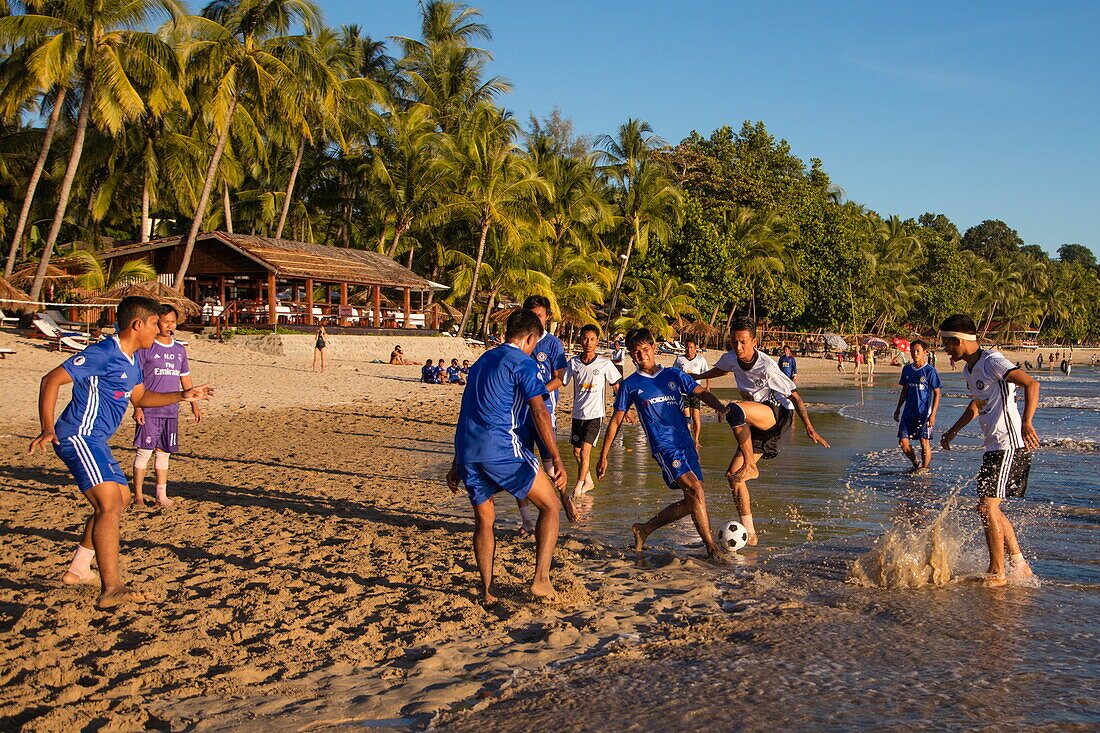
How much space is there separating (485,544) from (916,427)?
24.5 feet

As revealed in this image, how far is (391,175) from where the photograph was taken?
1469 inches

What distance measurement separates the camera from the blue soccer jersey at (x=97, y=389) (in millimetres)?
4891

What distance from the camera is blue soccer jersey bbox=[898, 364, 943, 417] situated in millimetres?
10727

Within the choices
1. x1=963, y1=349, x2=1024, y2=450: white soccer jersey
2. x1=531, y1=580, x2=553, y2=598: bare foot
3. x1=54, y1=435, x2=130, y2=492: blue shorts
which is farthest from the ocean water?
x1=54, y1=435, x2=130, y2=492: blue shorts

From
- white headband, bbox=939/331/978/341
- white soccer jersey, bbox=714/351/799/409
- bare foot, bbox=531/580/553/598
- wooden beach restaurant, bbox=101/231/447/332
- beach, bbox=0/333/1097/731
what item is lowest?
beach, bbox=0/333/1097/731

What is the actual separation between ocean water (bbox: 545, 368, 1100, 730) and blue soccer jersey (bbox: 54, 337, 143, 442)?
10.1ft

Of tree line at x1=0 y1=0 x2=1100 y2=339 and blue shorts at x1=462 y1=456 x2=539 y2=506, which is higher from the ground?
tree line at x1=0 y1=0 x2=1100 y2=339

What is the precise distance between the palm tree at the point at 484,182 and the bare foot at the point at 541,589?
3113 cm

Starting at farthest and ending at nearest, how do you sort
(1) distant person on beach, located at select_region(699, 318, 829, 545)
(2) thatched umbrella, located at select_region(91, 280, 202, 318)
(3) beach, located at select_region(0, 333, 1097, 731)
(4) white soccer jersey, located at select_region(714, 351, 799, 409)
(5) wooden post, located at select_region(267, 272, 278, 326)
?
(5) wooden post, located at select_region(267, 272, 278, 326), (2) thatched umbrella, located at select_region(91, 280, 202, 318), (4) white soccer jersey, located at select_region(714, 351, 799, 409), (1) distant person on beach, located at select_region(699, 318, 829, 545), (3) beach, located at select_region(0, 333, 1097, 731)

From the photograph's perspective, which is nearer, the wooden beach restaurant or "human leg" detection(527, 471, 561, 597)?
"human leg" detection(527, 471, 561, 597)

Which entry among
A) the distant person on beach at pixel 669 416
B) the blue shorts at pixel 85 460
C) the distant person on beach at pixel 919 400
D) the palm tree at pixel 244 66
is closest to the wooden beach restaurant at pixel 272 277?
the palm tree at pixel 244 66

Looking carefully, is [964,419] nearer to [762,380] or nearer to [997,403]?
[997,403]

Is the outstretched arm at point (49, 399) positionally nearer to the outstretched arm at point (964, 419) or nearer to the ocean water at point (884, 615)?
the ocean water at point (884, 615)

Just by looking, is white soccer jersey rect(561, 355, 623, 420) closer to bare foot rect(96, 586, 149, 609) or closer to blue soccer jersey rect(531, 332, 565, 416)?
blue soccer jersey rect(531, 332, 565, 416)
